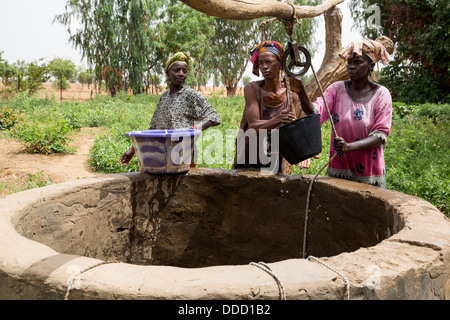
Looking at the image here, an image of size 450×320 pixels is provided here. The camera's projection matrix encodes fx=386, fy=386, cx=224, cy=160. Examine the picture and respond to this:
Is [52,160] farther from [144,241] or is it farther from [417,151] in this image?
[417,151]

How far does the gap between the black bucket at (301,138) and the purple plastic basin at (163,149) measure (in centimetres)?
70

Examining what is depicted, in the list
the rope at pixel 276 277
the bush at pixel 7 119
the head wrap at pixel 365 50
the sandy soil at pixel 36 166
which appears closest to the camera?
the rope at pixel 276 277

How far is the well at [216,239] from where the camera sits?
122 centimetres

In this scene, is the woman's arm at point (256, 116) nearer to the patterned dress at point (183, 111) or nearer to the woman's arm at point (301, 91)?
the woman's arm at point (301, 91)

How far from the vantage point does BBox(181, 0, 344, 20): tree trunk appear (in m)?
1.70

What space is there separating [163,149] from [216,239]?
0.84 metres

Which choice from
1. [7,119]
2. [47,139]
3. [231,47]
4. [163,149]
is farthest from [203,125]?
[231,47]

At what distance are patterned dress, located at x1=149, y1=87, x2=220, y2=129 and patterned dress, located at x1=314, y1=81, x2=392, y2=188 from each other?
38.8 inches

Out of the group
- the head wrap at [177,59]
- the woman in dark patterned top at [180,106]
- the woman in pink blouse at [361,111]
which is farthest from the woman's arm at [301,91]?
the head wrap at [177,59]

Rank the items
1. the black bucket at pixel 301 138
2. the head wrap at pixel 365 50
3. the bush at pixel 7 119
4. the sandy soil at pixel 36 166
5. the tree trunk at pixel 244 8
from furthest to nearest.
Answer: the bush at pixel 7 119
the sandy soil at pixel 36 166
the head wrap at pixel 365 50
the black bucket at pixel 301 138
the tree trunk at pixel 244 8

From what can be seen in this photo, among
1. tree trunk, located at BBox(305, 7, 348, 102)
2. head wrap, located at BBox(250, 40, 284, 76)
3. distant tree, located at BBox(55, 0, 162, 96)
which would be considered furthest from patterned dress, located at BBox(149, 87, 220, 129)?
distant tree, located at BBox(55, 0, 162, 96)

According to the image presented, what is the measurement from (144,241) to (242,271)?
1.66 metres

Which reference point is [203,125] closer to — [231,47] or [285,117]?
[285,117]

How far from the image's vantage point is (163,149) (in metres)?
2.55
